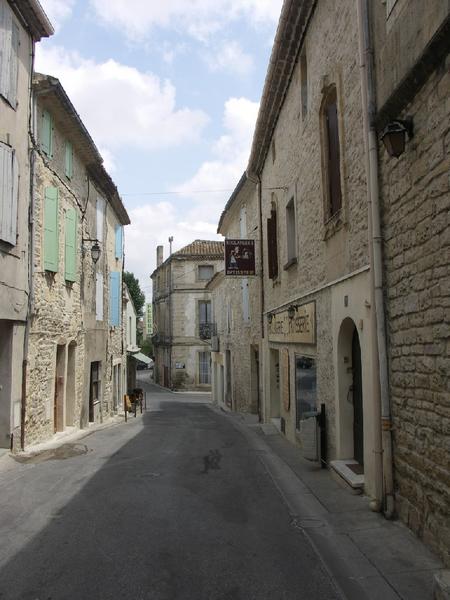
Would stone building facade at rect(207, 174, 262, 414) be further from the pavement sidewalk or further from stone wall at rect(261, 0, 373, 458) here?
the pavement sidewalk

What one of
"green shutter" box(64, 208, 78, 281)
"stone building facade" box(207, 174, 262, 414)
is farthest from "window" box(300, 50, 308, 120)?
"stone building facade" box(207, 174, 262, 414)

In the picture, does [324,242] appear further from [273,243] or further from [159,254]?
[159,254]

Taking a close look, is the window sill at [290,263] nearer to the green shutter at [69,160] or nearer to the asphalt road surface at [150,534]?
the asphalt road surface at [150,534]

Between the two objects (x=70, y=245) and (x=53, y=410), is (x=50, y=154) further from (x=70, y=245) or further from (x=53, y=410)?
(x=53, y=410)

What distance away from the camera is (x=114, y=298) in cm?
1930

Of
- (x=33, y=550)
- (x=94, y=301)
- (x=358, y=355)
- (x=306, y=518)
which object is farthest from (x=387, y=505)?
(x=94, y=301)

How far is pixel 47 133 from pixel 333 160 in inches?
247

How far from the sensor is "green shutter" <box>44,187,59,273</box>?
1095 cm

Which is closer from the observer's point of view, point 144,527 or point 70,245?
point 144,527

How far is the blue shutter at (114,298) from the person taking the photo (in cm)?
1908

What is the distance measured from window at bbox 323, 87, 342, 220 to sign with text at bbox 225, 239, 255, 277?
22.8ft

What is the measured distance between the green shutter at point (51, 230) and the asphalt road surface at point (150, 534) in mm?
3982

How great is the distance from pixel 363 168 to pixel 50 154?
7421 millimetres

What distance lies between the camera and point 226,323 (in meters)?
24.9
